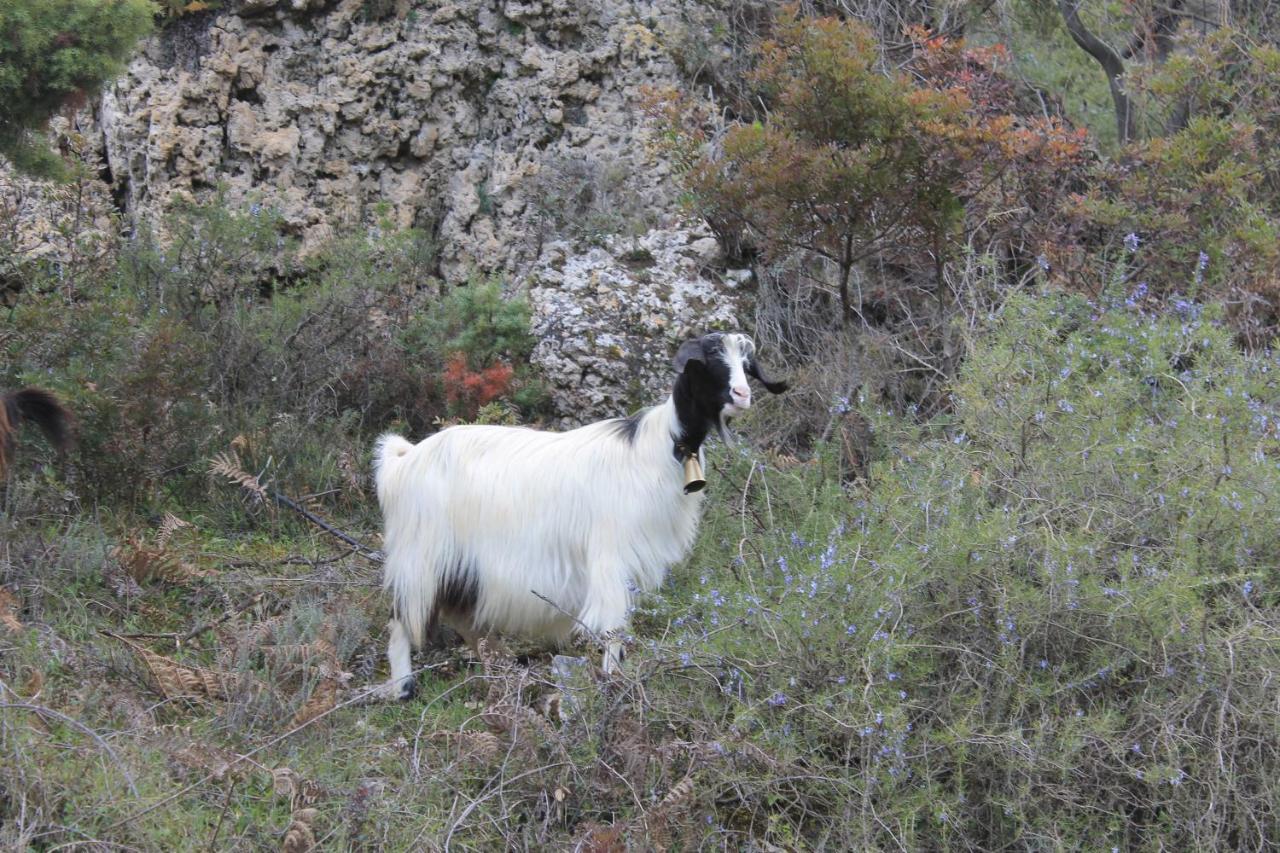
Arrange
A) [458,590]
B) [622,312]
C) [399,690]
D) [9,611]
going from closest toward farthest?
[9,611]
[399,690]
[458,590]
[622,312]

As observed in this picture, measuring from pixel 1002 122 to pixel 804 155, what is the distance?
3.42 ft

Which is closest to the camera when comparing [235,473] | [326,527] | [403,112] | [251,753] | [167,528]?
[251,753]

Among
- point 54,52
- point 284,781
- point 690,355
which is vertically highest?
point 54,52

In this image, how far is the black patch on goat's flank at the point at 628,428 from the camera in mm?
5906

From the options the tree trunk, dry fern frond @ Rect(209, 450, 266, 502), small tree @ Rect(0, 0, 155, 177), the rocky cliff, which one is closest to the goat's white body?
dry fern frond @ Rect(209, 450, 266, 502)

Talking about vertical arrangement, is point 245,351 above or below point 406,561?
above

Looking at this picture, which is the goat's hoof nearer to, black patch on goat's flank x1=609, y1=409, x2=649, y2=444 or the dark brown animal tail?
black patch on goat's flank x1=609, y1=409, x2=649, y2=444

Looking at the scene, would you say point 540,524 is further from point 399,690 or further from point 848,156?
point 848,156

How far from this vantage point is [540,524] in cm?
584

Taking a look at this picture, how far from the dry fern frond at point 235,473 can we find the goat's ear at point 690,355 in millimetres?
2318

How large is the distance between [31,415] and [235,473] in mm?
1206

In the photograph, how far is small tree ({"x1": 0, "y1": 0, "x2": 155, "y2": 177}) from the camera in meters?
6.01

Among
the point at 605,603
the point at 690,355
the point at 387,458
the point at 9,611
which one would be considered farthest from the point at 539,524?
the point at 9,611

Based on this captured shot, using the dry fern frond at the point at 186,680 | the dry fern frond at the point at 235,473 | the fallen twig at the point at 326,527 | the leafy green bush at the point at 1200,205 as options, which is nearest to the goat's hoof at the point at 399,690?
the dry fern frond at the point at 186,680
